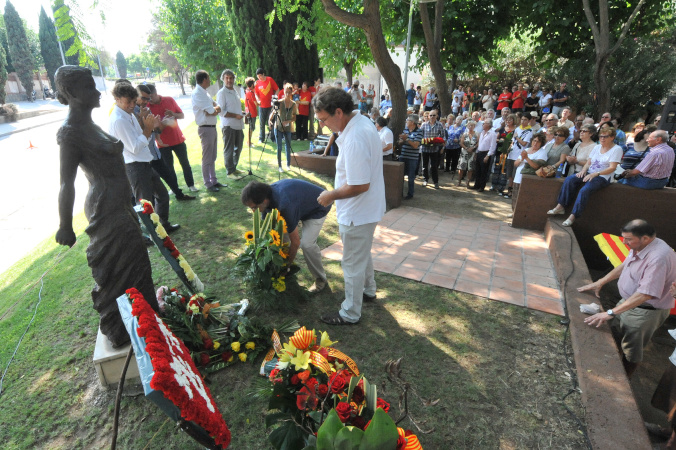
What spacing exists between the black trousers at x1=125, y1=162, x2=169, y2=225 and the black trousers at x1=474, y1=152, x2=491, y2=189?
20.8ft

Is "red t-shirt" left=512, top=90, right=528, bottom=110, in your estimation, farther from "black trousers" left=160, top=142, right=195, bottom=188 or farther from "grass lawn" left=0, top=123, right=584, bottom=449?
"grass lawn" left=0, top=123, right=584, bottom=449

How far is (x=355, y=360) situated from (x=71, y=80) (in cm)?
276

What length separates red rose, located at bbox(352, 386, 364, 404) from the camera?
1.69m

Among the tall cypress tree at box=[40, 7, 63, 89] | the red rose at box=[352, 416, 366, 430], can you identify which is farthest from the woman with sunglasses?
the tall cypress tree at box=[40, 7, 63, 89]

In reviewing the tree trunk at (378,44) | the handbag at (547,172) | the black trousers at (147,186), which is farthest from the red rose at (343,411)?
the tree trunk at (378,44)

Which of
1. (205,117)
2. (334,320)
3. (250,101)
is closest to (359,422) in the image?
(334,320)

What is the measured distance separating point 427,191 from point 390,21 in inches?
375

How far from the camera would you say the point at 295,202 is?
3500 mm

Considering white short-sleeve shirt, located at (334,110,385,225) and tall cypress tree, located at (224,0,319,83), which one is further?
tall cypress tree, located at (224,0,319,83)

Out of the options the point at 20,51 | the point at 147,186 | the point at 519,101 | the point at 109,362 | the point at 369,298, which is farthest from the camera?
the point at 20,51

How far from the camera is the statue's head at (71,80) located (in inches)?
88.3

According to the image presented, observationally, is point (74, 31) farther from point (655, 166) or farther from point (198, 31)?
point (198, 31)

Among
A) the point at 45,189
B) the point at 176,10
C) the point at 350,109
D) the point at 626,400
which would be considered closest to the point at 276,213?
the point at 350,109

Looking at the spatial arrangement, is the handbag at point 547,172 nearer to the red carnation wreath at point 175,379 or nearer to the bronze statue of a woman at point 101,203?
the bronze statue of a woman at point 101,203
